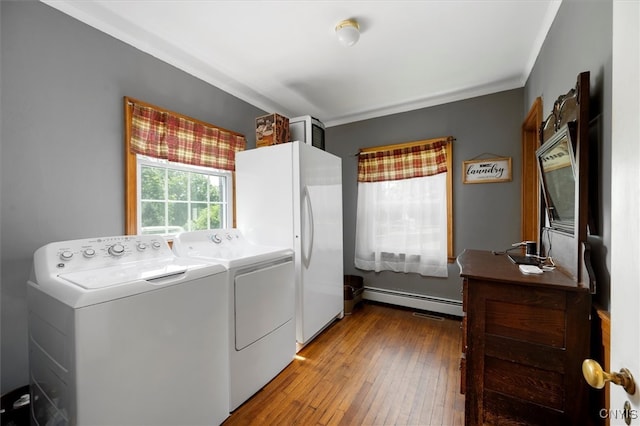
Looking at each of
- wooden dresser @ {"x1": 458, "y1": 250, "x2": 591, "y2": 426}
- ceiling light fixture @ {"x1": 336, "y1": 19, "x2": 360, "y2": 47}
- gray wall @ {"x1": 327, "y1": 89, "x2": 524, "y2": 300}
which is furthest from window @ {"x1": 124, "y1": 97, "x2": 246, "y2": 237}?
wooden dresser @ {"x1": 458, "y1": 250, "x2": 591, "y2": 426}

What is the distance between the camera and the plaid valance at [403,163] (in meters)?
2.99

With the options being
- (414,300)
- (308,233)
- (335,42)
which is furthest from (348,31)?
(414,300)

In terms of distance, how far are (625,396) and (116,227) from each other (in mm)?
2447

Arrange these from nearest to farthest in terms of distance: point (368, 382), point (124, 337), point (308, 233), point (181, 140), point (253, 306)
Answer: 1. point (124, 337)
2. point (253, 306)
3. point (368, 382)
4. point (181, 140)
5. point (308, 233)

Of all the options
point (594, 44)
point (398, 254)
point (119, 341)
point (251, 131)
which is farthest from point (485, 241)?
point (119, 341)

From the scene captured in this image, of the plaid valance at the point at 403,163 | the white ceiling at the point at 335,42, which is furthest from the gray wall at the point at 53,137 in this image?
the plaid valance at the point at 403,163

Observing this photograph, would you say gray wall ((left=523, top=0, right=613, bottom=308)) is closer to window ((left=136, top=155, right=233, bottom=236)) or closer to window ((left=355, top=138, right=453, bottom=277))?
window ((left=355, top=138, right=453, bottom=277))

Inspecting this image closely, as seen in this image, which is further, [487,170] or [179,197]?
[487,170]

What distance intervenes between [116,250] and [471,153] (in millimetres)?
3301

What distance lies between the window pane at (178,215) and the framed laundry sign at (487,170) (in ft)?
9.60

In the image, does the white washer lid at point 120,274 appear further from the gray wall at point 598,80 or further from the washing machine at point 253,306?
the gray wall at point 598,80

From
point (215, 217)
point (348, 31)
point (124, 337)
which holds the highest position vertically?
point (348, 31)

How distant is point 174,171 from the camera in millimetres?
2236

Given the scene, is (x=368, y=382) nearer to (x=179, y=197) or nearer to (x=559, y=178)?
(x=559, y=178)
